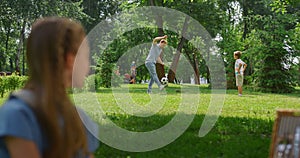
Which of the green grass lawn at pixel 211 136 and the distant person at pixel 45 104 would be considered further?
the green grass lawn at pixel 211 136

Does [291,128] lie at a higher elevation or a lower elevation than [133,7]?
lower

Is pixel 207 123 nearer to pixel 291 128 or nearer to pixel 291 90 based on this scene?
pixel 291 128

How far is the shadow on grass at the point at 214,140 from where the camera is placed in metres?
5.14

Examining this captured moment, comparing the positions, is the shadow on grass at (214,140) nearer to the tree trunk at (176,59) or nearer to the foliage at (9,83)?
the foliage at (9,83)

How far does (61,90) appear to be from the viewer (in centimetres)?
183

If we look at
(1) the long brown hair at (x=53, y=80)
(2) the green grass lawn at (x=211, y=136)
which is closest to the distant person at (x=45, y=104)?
(1) the long brown hair at (x=53, y=80)

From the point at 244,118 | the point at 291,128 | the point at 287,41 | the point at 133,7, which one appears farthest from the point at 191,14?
the point at 291,128

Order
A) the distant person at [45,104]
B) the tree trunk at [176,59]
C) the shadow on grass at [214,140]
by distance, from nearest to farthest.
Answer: the distant person at [45,104]
the shadow on grass at [214,140]
the tree trunk at [176,59]

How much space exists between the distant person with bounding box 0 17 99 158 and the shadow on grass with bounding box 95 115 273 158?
332cm

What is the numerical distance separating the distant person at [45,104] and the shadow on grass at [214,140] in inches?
131

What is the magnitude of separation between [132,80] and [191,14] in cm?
629

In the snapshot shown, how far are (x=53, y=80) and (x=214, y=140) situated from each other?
435cm

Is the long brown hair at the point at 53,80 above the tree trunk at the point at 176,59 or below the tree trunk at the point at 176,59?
below

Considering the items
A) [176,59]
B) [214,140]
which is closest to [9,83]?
[214,140]
